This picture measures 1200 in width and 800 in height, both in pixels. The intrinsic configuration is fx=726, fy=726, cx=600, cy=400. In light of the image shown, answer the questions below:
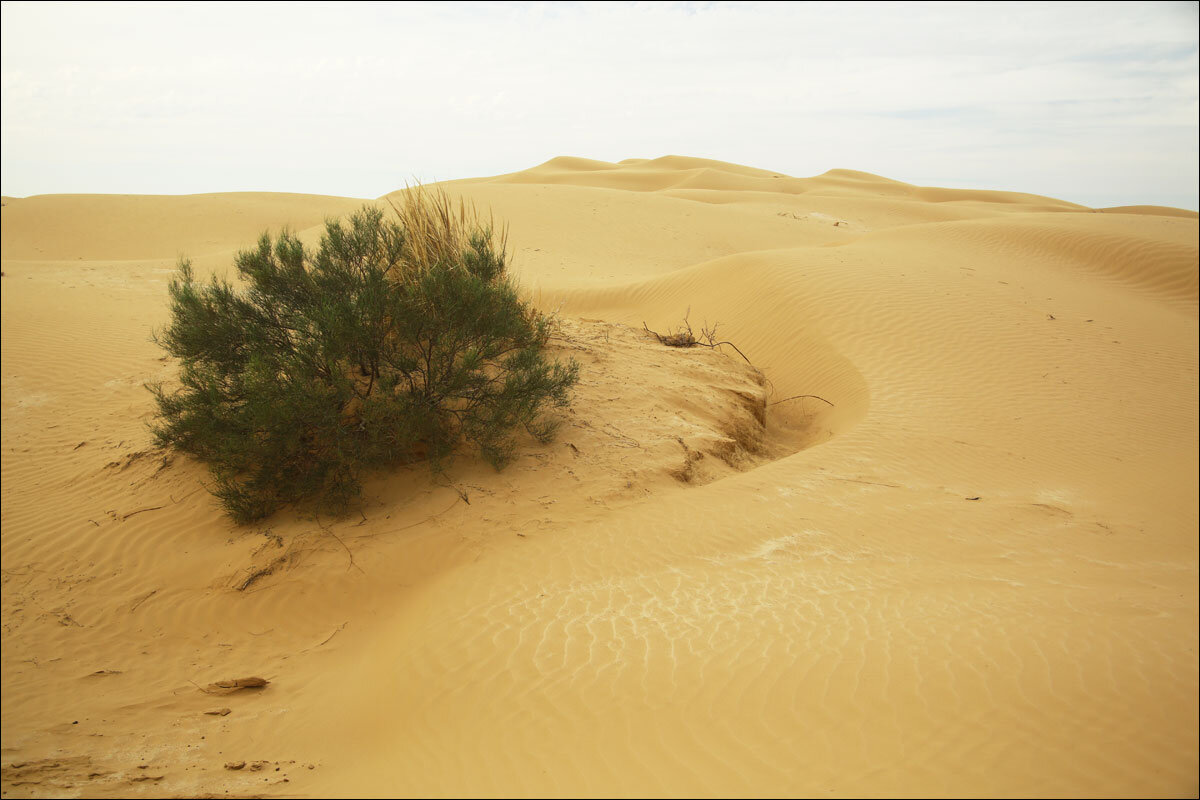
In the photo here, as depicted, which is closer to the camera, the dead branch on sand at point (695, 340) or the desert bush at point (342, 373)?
the desert bush at point (342, 373)

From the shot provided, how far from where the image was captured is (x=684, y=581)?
5383mm

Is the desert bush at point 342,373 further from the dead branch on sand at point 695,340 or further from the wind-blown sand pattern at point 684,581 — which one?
the dead branch on sand at point 695,340

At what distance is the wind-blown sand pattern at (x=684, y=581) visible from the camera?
3.56 m

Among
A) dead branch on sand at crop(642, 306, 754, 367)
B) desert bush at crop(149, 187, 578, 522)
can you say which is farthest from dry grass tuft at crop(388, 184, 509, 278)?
dead branch on sand at crop(642, 306, 754, 367)

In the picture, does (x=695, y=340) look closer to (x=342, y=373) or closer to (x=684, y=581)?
(x=342, y=373)

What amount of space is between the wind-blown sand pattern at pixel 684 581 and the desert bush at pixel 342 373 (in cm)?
39

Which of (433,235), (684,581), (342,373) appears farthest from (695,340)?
(684,581)

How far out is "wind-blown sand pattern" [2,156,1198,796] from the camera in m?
3.56

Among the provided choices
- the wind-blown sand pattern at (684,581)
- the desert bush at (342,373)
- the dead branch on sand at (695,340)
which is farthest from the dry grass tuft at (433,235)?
the dead branch on sand at (695,340)

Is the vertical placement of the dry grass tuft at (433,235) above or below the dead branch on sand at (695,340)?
above

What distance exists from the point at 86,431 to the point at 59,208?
1112 inches

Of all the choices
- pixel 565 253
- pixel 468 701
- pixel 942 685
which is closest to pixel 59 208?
pixel 565 253

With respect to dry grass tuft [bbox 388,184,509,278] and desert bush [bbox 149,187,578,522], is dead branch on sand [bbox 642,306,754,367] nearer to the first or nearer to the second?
dry grass tuft [bbox 388,184,509,278]

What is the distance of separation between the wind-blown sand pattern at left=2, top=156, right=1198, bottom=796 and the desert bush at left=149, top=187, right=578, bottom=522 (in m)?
0.39
